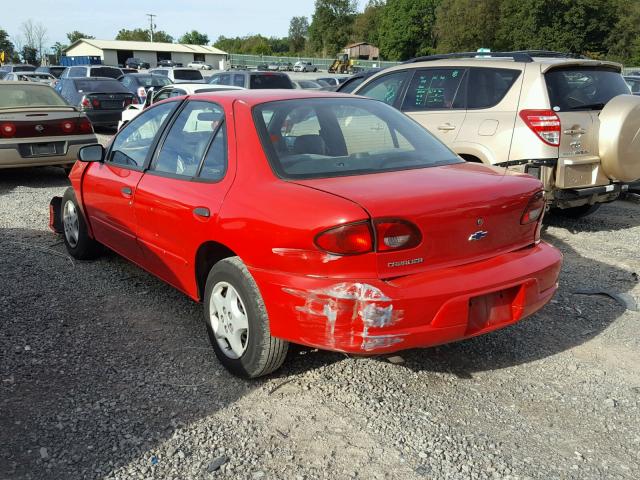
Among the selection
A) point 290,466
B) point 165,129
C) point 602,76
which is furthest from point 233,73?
point 290,466

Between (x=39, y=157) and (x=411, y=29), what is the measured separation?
9752 cm

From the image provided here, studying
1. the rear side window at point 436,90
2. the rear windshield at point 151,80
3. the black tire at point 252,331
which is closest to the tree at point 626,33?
the rear windshield at point 151,80

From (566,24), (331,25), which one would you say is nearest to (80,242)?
(566,24)

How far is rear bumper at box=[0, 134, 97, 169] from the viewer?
8844 mm

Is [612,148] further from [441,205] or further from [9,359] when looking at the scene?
[9,359]

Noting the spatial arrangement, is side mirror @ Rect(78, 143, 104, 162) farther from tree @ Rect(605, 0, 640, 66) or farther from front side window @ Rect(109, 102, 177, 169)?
tree @ Rect(605, 0, 640, 66)

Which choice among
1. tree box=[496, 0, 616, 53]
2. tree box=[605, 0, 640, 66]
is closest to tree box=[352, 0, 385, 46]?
tree box=[496, 0, 616, 53]

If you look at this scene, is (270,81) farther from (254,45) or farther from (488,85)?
(254,45)

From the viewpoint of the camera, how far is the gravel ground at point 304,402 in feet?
9.13

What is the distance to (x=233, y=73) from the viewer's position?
52.6ft

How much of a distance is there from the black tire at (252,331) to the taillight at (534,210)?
1507 millimetres

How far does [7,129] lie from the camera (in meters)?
8.84

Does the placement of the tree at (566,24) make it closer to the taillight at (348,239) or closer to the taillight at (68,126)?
the taillight at (68,126)

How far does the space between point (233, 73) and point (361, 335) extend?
46.6 ft
